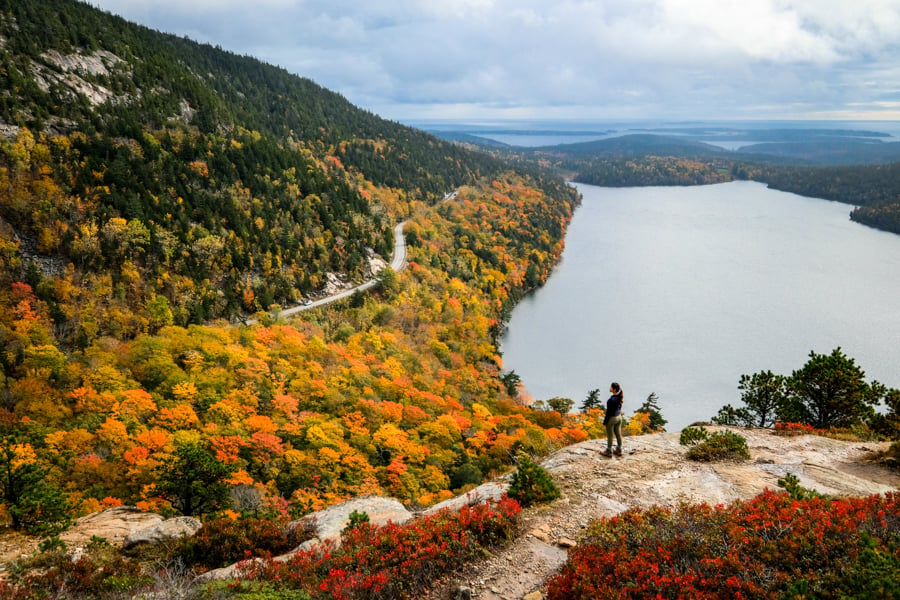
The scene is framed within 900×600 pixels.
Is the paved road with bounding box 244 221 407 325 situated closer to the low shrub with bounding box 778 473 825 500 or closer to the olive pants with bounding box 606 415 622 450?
the olive pants with bounding box 606 415 622 450

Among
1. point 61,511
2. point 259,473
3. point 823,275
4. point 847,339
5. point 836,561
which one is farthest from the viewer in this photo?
point 823,275

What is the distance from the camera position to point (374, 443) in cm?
4078

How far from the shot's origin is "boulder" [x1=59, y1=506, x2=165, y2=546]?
597 inches

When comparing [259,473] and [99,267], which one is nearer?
[259,473]

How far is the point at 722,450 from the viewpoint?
17.9 m

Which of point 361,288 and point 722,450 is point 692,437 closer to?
point 722,450

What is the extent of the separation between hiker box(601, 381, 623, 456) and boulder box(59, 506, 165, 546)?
1655cm

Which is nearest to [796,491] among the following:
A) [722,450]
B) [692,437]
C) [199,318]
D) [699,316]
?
[722,450]

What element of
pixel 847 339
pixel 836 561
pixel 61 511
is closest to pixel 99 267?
pixel 61 511

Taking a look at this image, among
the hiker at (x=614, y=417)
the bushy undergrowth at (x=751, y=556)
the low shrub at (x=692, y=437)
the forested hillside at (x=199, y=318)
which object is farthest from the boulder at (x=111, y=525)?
the low shrub at (x=692, y=437)

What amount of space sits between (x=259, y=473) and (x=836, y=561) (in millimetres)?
33966

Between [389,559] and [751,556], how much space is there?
305 inches

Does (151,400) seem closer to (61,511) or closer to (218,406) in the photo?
(218,406)

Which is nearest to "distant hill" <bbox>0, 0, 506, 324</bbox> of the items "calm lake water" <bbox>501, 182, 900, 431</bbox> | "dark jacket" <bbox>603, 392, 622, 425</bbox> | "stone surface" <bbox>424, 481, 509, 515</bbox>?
"calm lake water" <bbox>501, 182, 900, 431</bbox>
